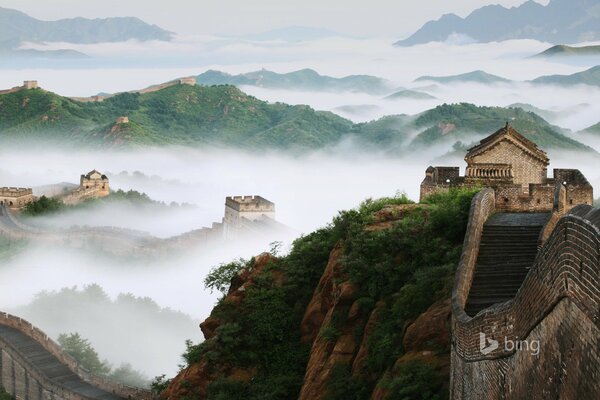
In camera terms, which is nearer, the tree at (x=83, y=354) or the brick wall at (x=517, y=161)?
the brick wall at (x=517, y=161)

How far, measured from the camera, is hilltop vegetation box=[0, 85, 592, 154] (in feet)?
582

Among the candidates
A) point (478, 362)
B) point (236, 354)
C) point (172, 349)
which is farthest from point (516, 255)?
point (172, 349)

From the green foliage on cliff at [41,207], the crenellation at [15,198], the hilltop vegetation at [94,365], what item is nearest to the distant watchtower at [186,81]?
the crenellation at [15,198]

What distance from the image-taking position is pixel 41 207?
115 m

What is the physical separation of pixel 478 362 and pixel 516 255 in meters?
5.98

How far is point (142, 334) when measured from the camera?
3351 inches

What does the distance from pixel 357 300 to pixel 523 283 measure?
1126cm

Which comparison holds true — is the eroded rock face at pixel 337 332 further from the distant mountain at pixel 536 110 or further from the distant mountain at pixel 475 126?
the distant mountain at pixel 536 110

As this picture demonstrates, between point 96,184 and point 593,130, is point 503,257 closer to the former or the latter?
point 593,130

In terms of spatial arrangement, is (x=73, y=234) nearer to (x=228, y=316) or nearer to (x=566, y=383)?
(x=228, y=316)

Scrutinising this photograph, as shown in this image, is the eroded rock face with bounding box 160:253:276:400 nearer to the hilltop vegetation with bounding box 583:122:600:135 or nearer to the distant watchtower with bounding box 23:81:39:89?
the hilltop vegetation with bounding box 583:122:600:135

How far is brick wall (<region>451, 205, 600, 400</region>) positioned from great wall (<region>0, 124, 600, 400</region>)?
0.01 meters

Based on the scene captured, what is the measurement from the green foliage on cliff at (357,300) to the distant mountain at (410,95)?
143781 mm

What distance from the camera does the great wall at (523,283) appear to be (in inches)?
335
